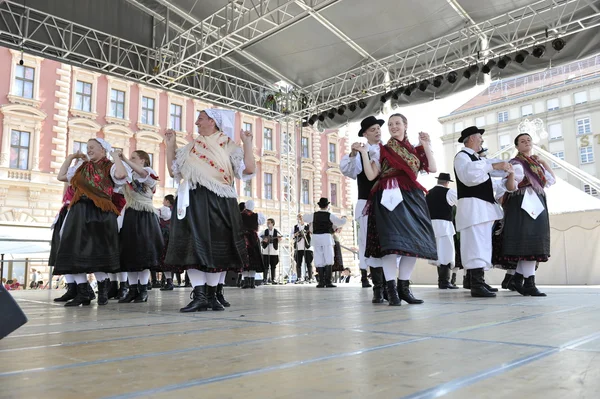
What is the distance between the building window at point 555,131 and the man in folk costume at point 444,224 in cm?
3714

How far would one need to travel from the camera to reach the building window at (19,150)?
17516 millimetres

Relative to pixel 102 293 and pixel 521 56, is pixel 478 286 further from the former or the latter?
pixel 521 56

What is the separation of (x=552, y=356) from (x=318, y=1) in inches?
352

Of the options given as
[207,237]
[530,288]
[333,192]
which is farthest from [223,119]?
[333,192]

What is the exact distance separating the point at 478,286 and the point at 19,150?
17.7 m

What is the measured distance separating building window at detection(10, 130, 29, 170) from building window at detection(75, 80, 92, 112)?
92.7 inches

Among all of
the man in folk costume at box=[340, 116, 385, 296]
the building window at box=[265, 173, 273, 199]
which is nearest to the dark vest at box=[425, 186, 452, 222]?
the man in folk costume at box=[340, 116, 385, 296]

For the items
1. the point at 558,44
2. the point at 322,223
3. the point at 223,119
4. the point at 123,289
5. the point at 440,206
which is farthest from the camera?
the point at 322,223

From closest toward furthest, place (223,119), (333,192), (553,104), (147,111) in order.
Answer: (223,119), (147,111), (333,192), (553,104)

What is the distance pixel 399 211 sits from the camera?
12.1ft

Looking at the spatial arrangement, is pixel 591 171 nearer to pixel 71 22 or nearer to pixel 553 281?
pixel 553 281

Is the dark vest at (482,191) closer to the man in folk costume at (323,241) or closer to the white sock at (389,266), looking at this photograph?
the white sock at (389,266)

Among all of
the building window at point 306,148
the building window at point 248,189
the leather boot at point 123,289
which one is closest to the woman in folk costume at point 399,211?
the leather boot at point 123,289

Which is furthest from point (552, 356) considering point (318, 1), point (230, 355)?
point (318, 1)
